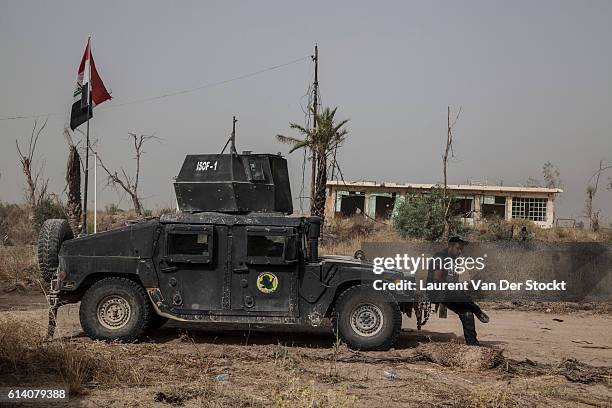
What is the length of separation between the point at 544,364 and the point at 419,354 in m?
1.68

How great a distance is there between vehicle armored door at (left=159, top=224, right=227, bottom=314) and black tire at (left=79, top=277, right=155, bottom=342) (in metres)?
0.41

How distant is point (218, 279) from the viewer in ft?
33.6

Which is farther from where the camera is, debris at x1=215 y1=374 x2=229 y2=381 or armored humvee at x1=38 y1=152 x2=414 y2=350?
armored humvee at x1=38 y1=152 x2=414 y2=350

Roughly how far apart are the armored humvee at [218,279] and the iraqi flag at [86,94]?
9.36 meters

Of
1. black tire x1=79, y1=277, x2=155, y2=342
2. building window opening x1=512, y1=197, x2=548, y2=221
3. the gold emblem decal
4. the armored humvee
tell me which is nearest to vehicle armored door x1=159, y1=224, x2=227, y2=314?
the armored humvee

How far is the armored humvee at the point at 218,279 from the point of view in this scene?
1013cm

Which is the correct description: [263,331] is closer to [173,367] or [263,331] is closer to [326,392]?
[173,367]

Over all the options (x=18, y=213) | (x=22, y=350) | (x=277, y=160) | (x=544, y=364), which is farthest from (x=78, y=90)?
(x=18, y=213)

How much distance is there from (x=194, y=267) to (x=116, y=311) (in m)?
1.33

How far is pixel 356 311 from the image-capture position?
33.2 feet

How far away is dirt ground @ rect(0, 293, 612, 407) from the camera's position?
23.6 feet

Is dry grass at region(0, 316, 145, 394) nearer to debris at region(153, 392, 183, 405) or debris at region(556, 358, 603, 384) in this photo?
debris at region(153, 392, 183, 405)

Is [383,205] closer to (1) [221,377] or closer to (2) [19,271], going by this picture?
(2) [19,271]

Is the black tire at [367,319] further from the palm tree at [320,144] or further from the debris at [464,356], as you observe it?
the palm tree at [320,144]
